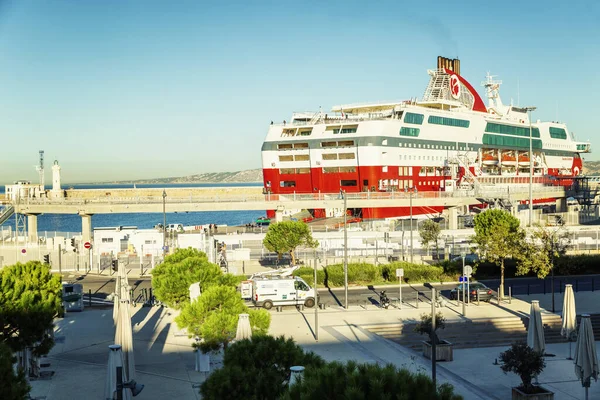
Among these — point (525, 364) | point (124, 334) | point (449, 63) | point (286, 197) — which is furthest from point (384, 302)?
point (449, 63)

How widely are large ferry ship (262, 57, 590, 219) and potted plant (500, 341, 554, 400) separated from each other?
46.8 meters

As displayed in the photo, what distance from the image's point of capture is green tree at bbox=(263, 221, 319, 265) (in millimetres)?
40594

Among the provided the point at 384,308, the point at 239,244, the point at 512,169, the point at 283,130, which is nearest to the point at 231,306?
the point at 384,308

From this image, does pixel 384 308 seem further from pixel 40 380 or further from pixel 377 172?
pixel 377 172

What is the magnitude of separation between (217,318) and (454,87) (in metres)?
70.9

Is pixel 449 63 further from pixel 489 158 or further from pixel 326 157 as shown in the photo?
pixel 326 157

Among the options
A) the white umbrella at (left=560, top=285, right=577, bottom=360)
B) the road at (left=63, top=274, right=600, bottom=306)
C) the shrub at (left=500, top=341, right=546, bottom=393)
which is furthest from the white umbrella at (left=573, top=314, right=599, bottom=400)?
the road at (left=63, top=274, right=600, bottom=306)

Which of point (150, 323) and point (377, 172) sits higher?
point (377, 172)

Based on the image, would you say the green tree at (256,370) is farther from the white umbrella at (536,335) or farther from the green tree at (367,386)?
the white umbrella at (536,335)

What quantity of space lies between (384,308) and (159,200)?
96.2 ft

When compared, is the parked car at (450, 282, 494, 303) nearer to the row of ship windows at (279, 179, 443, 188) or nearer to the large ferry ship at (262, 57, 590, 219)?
the large ferry ship at (262, 57, 590, 219)

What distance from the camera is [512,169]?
303ft

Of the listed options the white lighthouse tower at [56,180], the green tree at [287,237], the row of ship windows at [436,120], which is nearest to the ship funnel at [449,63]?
the row of ship windows at [436,120]

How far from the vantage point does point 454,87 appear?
3297 inches
